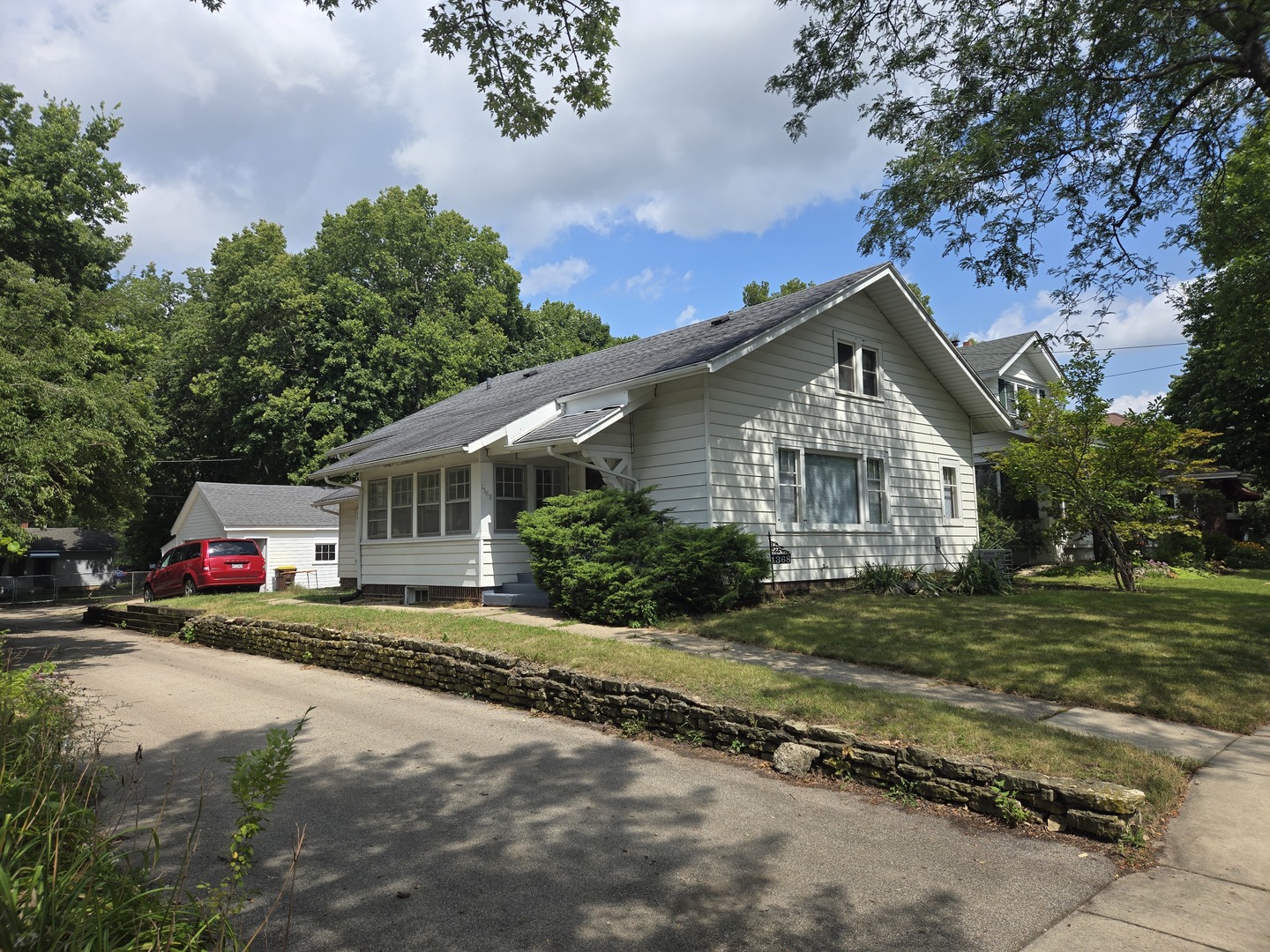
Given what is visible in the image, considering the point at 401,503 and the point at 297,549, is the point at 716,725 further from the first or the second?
the point at 297,549

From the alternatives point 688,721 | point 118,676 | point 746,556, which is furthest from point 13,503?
point 746,556

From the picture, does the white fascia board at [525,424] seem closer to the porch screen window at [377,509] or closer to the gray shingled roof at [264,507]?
the porch screen window at [377,509]

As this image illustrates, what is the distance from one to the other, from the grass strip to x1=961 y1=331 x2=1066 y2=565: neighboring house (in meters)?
14.8

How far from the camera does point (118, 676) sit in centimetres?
1147

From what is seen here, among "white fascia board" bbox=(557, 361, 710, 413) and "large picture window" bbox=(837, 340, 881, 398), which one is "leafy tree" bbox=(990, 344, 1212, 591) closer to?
"large picture window" bbox=(837, 340, 881, 398)

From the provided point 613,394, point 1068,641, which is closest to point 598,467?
point 613,394

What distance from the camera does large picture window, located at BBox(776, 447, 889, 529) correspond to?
1514 cm

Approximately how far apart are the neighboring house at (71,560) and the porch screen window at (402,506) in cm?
4487

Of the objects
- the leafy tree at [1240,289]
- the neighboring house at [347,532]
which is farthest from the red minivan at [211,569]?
the leafy tree at [1240,289]

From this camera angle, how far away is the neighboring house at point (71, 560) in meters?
51.2

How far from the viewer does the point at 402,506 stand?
1767 cm

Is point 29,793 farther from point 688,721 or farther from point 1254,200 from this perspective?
point 1254,200

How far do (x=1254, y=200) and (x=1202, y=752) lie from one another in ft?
42.2

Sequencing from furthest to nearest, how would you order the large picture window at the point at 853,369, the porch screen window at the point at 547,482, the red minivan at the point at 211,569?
the red minivan at the point at 211,569
the large picture window at the point at 853,369
the porch screen window at the point at 547,482
